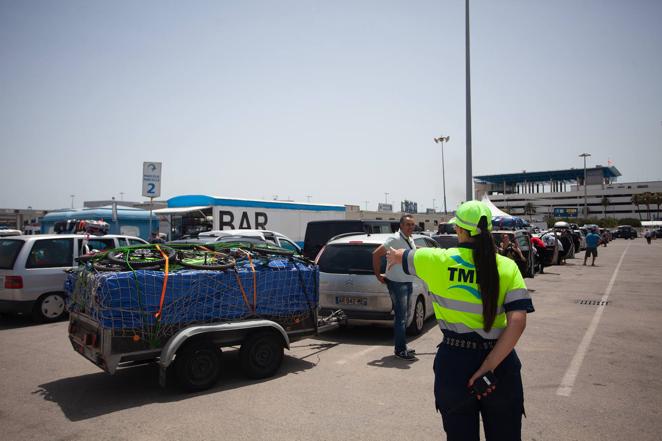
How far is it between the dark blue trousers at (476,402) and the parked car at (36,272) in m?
9.30

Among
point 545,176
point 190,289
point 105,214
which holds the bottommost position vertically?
point 190,289

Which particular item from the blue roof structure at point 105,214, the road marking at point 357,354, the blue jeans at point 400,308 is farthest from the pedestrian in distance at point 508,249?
the blue roof structure at point 105,214

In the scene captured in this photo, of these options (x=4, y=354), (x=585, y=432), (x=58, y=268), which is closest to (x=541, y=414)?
(x=585, y=432)

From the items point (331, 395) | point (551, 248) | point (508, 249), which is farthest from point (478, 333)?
point (551, 248)

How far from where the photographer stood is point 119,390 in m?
5.80

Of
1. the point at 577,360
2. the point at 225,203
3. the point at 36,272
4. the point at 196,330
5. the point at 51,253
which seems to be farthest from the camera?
the point at 225,203

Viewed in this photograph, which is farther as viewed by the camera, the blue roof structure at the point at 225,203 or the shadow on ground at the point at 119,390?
the blue roof structure at the point at 225,203

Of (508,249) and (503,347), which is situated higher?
(503,347)

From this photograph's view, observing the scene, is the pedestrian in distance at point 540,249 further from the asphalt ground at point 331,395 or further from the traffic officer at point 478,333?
the traffic officer at point 478,333

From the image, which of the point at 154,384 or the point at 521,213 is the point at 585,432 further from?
the point at 521,213

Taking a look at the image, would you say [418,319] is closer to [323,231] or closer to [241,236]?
[241,236]

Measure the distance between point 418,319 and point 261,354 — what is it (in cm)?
358

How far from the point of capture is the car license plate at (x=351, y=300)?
8.29m

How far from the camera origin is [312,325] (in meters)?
6.97
